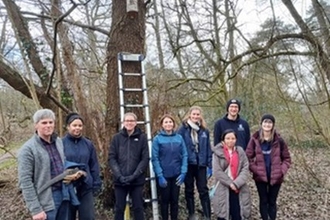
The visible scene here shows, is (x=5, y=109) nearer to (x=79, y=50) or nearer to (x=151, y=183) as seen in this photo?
(x=79, y=50)

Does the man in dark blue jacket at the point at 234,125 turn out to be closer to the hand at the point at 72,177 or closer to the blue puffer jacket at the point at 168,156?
the blue puffer jacket at the point at 168,156

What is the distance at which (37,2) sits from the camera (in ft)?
26.6

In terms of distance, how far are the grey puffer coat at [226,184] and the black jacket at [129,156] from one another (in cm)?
87

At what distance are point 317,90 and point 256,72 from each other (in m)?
2.72

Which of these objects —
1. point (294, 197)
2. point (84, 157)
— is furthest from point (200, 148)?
point (294, 197)

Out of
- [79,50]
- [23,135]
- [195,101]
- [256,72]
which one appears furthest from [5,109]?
[256,72]

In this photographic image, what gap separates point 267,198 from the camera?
4.95 m

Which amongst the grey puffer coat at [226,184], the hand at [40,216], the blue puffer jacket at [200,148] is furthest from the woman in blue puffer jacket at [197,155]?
the hand at [40,216]

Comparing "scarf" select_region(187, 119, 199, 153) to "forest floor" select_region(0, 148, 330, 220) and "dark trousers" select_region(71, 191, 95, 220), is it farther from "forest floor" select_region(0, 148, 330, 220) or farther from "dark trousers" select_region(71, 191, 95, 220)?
"dark trousers" select_region(71, 191, 95, 220)

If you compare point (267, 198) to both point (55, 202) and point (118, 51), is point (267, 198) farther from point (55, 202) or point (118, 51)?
point (118, 51)

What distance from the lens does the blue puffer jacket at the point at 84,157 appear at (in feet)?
13.6

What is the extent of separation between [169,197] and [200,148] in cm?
74

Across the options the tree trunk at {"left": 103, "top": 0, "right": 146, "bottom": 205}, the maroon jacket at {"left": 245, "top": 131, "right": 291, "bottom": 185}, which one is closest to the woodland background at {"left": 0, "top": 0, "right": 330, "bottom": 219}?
the tree trunk at {"left": 103, "top": 0, "right": 146, "bottom": 205}

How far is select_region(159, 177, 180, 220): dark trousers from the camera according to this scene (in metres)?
4.96
